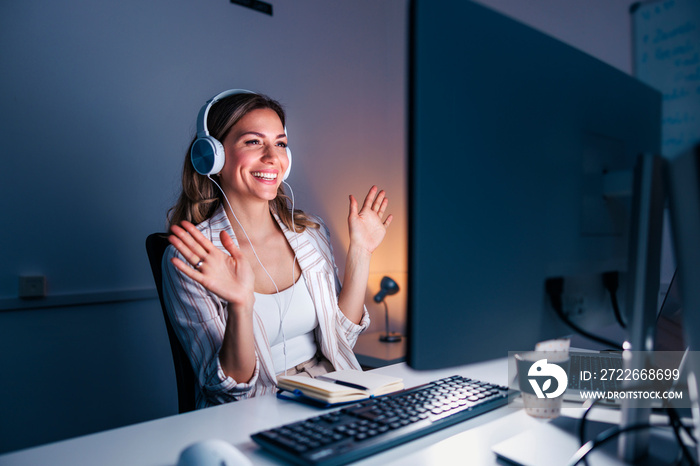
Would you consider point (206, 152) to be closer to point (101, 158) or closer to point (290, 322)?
point (290, 322)

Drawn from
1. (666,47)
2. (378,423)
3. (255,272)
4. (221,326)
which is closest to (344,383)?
(378,423)

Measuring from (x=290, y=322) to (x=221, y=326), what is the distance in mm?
186

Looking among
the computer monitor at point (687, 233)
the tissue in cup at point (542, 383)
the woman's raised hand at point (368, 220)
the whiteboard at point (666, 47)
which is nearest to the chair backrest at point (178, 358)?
the woman's raised hand at point (368, 220)

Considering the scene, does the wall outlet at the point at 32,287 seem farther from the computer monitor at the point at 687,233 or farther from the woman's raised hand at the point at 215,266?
the computer monitor at the point at 687,233

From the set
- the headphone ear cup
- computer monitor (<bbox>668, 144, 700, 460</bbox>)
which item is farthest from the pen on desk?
the headphone ear cup

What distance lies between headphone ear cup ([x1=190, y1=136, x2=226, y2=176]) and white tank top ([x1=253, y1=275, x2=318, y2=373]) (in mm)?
374

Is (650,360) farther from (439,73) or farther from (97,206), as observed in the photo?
(97,206)

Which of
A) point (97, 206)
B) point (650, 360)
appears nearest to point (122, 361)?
point (97, 206)

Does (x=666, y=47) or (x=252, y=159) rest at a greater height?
(x=666, y=47)

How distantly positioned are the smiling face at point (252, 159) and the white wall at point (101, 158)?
677 mm

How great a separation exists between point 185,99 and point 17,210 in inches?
31.7

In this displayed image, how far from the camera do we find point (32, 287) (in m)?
1.82

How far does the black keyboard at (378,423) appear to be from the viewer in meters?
0.59

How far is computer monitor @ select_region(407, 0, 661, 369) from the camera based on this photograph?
452mm
